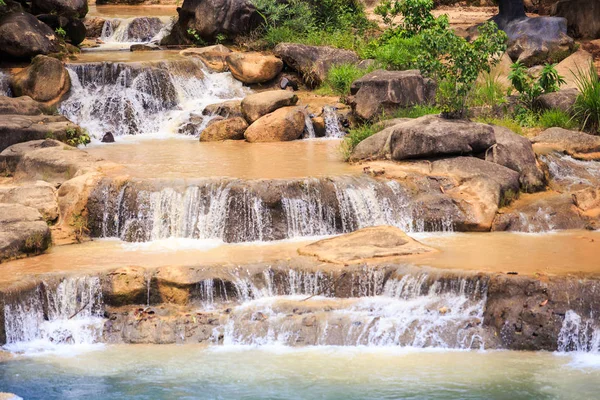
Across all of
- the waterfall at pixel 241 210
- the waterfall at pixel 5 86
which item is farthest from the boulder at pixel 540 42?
the waterfall at pixel 5 86

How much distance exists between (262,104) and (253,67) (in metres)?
2.42

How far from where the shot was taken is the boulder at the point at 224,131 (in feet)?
50.6

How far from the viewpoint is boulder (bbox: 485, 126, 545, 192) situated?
40.8ft

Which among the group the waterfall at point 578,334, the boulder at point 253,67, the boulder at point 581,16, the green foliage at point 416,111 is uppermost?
the boulder at point 581,16

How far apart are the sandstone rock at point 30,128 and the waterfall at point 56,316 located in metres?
4.82

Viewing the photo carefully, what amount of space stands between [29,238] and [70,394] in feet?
9.67

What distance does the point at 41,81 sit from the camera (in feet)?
53.6

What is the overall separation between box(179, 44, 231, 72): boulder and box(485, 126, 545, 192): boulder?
710cm

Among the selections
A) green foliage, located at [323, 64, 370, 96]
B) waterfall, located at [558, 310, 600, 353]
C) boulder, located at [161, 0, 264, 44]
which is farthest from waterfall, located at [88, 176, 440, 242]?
boulder, located at [161, 0, 264, 44]

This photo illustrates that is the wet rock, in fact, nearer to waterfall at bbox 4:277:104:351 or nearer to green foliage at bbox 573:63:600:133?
waterfall at bbox 4:277:104:351

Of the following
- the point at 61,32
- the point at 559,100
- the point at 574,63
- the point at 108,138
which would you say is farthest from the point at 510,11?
the point at 61,32

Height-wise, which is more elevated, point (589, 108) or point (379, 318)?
point (589, 108)

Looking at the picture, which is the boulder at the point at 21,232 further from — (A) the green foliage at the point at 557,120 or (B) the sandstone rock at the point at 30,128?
(A) the green foliage at the point at 557,120

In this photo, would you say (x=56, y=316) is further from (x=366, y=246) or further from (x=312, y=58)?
(x=312, y=58)
